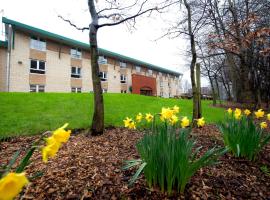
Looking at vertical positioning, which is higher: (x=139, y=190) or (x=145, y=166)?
(x=145, y=166)

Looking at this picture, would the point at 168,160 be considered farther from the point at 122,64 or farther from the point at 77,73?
the point at 122,64

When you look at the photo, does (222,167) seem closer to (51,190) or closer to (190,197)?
(190,197)

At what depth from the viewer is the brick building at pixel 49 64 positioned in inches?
749

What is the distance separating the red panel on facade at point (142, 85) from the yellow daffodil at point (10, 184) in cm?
3102

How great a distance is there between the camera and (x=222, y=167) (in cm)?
339

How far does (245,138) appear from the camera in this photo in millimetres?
3607

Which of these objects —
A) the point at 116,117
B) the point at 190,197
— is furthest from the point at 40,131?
the point at 190,197

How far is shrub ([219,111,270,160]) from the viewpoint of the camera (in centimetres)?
354

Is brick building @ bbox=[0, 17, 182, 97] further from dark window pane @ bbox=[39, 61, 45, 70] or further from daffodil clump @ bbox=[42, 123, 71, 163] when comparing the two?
daffodil clump @ bbox=[42, 123, 71, 163]

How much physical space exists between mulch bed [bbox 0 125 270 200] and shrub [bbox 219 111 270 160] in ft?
0.57

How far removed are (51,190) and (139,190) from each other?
41.7 inches

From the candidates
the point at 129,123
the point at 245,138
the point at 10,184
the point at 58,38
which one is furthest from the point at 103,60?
the point at 10,184

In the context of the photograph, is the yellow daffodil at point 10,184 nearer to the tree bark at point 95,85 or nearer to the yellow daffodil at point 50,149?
the yellow daffodil at point 50,149

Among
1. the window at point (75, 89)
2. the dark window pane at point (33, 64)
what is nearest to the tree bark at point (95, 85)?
the dark window pane at point (33, 64)
